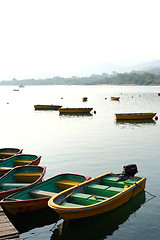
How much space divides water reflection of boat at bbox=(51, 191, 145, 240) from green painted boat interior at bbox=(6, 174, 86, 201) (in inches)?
89.2

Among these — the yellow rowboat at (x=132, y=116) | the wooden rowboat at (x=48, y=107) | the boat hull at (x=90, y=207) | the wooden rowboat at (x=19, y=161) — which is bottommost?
the boat hull at (x=90, y=207)

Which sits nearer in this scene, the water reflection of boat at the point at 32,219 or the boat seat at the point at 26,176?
the water reflection of boat at the point at 32,219

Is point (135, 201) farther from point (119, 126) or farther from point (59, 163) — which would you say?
point (119, 126)

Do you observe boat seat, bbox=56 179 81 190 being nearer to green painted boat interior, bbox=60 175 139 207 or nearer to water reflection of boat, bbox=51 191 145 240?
green painted boat interior, bbox=60 175 139 207

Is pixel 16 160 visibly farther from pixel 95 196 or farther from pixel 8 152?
pixel 95 196

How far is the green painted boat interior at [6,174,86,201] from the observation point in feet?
52.6

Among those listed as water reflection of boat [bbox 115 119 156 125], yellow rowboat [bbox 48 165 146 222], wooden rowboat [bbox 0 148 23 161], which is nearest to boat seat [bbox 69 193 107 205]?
yellow rowboat [bbox 48 165 146 222]

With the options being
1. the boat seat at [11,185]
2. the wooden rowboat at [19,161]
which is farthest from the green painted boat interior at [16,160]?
the boat seat at [11,185]

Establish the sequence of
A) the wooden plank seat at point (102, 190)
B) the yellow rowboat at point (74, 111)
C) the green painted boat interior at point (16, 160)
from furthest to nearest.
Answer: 1. the yellow rowboat at point (74, 111)
2. the green painted boat interior at point (16, 160)
3. the wooden plank seat at point (102, 190)

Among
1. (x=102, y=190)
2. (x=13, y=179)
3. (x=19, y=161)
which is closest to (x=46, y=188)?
(x=13, y=179)

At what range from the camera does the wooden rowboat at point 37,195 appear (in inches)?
587

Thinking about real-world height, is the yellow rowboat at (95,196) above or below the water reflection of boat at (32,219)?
above

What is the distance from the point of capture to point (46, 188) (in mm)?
17578

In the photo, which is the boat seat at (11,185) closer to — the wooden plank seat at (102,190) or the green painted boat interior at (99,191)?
the green painted boat interior at (99,191)
